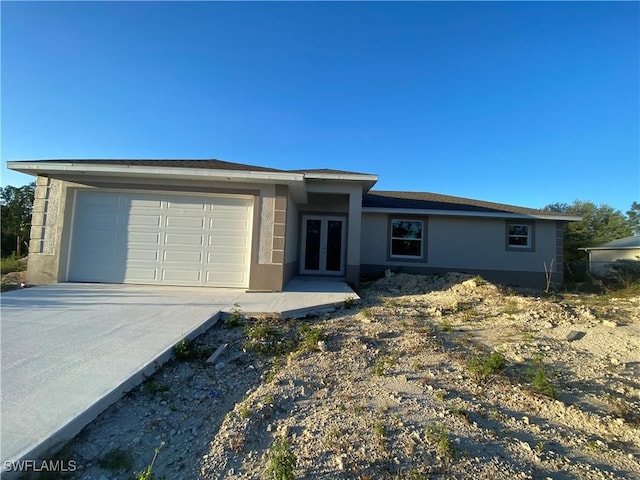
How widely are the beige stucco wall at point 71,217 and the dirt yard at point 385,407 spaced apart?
9.55 ft

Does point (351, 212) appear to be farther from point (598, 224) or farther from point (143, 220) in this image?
point (598, 224)

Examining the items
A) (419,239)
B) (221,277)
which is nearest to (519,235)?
(419,239)

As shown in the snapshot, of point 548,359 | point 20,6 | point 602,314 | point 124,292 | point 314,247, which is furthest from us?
point 314,247

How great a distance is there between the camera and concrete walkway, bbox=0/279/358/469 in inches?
102

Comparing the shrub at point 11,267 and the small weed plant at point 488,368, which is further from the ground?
the shrub at point 11,267

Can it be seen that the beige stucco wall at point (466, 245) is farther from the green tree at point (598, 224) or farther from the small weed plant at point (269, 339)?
the green tree at point (598, 224)

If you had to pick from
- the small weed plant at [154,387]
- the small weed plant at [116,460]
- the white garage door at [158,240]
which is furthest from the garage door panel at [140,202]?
the small weed plant at [116,460]

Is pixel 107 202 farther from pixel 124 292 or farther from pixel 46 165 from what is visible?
pixel 124 292

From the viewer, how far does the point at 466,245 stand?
13312 mm

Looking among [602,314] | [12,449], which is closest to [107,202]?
[12,449]

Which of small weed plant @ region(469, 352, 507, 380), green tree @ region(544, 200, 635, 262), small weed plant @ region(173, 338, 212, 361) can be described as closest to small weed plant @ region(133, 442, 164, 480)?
small weed plant @ region(173, 338, 212, 361)

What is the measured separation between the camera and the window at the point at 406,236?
1348 cm

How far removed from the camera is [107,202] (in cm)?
859

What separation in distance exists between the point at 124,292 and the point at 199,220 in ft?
8.14
